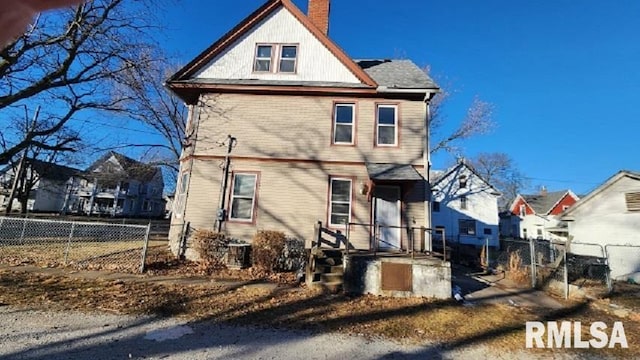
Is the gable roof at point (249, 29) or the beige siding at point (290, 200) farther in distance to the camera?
the gable roof at point (249, 29)

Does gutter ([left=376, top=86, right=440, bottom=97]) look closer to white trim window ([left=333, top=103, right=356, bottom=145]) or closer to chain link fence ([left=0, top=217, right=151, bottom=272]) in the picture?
white trim window ([left=333, top=103, right=356, bottom=145])

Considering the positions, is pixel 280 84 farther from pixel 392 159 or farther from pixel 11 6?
pixel 11 6

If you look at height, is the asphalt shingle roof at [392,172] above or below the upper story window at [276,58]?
below

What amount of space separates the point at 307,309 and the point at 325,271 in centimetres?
244

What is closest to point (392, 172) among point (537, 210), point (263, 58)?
point (263, 58)

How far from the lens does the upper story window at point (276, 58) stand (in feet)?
45.7

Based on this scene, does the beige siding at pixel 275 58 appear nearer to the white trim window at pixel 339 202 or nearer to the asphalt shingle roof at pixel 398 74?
the asphalt shingle roof at pixel 398 74

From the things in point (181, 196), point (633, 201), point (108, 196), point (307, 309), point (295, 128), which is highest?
point (295, 128)

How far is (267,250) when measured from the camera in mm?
Result: 11078

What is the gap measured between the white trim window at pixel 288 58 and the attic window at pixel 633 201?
59.3 ft

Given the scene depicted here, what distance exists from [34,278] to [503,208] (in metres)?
60.4

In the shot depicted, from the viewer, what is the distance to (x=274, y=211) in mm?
12617

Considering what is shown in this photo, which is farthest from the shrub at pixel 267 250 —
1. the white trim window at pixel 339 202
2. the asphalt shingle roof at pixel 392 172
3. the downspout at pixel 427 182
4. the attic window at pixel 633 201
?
the attic window at pixel 633 201

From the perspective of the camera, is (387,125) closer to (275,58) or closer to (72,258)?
(275,58)
